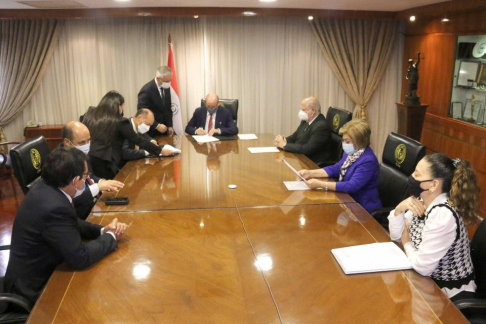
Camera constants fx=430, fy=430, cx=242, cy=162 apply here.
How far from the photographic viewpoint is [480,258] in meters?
1.95

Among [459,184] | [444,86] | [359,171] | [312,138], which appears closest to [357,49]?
[444,86]

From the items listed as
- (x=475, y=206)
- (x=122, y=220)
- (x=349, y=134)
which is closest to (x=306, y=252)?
(x=475, y=206)

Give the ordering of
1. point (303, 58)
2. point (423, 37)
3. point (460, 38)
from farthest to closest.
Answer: point (303, 58) < point (423, 37) < point (460, 38)

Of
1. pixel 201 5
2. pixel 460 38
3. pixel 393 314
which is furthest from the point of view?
pixel 201 5

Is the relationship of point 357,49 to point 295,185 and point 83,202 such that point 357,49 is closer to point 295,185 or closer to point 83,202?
point 295,185

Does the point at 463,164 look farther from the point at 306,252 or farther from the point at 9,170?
the point at 9,170

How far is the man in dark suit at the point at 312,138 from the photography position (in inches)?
153

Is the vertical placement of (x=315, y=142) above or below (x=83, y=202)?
above

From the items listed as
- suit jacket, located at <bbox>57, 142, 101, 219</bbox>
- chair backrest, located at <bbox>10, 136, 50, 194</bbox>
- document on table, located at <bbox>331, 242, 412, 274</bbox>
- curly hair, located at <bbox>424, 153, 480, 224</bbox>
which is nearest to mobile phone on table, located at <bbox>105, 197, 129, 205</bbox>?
suit jacket, located at <bbox>57, 142, 101, 219</bbox>

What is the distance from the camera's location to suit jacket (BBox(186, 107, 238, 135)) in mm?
4680

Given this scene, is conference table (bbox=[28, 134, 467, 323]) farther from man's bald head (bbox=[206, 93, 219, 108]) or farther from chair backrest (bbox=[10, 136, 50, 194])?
man's bald head (bbox=[206, 93, 219, 108])

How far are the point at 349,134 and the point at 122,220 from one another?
1579 millimetres

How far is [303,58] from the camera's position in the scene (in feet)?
20.8

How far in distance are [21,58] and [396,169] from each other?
17.4 ft
